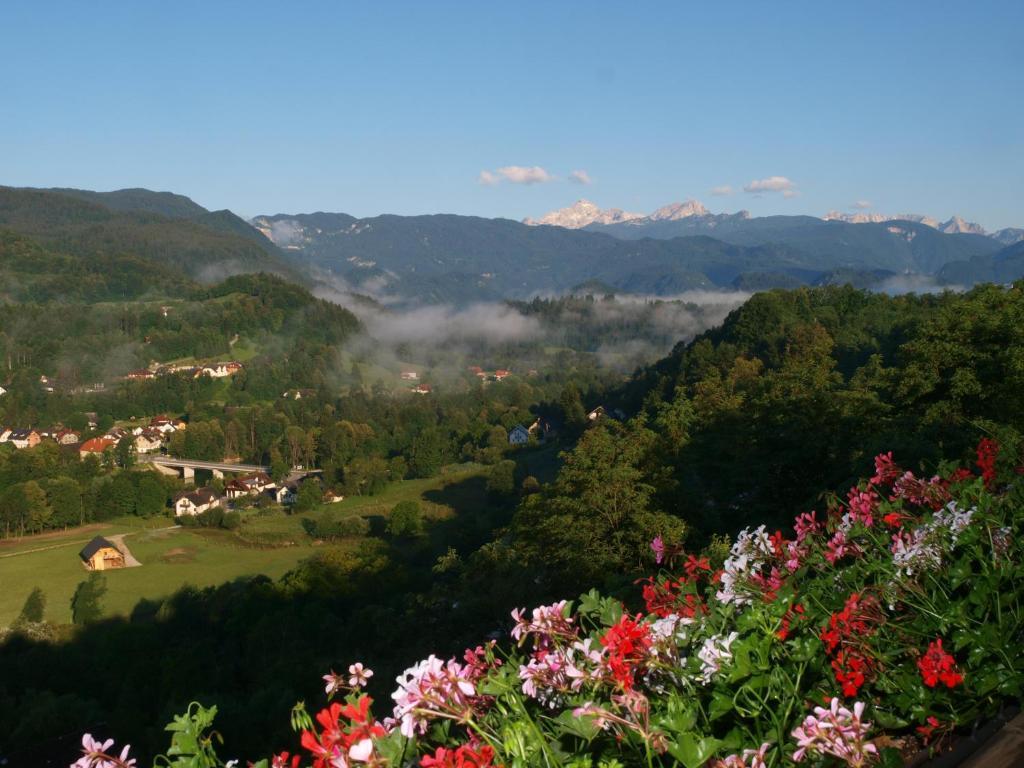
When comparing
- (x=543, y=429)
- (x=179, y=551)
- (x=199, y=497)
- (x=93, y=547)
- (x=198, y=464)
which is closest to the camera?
(x=93, y=547)

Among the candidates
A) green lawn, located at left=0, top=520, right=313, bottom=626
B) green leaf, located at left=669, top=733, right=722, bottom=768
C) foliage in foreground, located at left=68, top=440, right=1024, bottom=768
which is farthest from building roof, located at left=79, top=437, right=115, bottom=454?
green leaf, located at left=669, top=733, right=722, bottom=768

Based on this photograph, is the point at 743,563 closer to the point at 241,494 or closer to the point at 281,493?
the point at 281,493

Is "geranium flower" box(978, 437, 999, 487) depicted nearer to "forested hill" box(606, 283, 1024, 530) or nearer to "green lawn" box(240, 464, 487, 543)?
"forested hill" box(606, 283, 1024, 530)

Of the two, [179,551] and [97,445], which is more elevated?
[179,551]

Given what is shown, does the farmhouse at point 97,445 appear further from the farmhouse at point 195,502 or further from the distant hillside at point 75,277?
the distant hillside at point 75,277

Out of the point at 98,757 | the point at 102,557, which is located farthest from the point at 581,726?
the point at 102,557

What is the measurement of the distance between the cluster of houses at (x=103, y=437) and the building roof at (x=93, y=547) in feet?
121

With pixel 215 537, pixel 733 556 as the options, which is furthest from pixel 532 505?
pixel 215 537

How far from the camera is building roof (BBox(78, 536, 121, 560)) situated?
45469mm

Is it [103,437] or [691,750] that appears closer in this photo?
[691,750]

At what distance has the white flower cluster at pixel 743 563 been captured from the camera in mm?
2707

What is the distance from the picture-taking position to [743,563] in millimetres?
2967

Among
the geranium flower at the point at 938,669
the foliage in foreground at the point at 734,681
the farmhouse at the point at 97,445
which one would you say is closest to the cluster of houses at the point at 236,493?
the farmhouse at the point at 97,445

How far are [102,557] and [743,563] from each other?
49.4m
